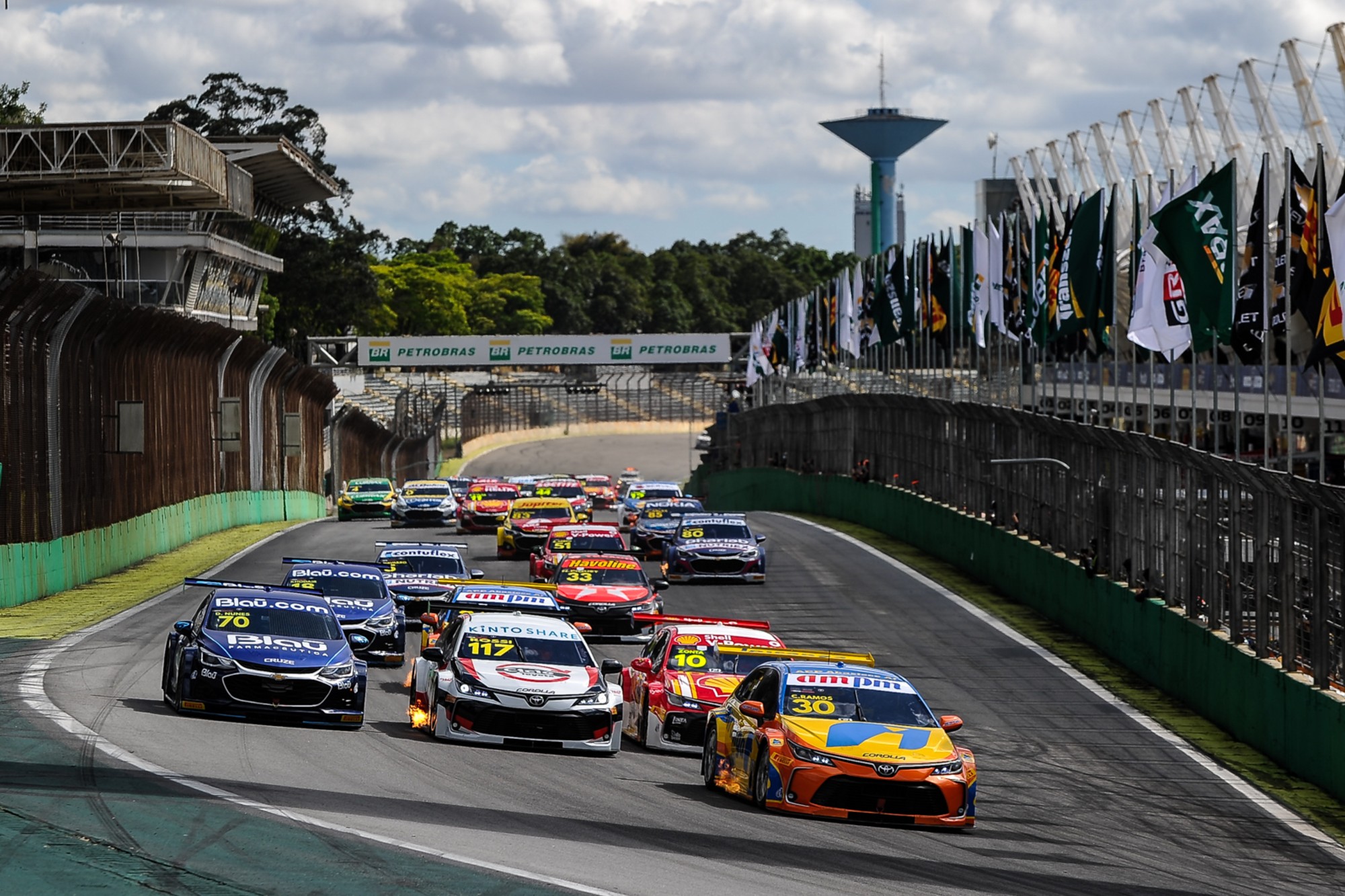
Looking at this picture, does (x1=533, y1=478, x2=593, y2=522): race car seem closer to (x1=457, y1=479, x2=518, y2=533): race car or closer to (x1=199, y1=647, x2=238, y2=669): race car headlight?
(x1=457, y1=479, x2=518, y2=533): race car

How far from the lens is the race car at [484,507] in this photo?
50.6 metres

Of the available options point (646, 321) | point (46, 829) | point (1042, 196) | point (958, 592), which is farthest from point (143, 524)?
point (646, 321)

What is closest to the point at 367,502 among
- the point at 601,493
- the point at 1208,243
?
the point at 601,493

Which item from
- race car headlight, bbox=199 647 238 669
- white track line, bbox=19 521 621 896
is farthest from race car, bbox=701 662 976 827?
race car headlight, bbox=199 647 238 669

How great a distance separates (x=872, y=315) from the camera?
57656 mm

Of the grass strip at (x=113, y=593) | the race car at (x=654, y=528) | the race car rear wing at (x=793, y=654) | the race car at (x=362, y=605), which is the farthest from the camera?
the race car at (x=654, y=528)

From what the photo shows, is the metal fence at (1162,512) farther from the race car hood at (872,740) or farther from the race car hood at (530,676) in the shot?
the race car hood at (530,676)

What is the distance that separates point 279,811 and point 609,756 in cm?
594

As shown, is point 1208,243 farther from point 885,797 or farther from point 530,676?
point 885,797

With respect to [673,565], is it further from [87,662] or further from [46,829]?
[46,829]

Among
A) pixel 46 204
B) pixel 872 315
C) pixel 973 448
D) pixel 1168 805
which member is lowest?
pixel 1168 805

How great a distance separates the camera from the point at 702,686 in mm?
19484

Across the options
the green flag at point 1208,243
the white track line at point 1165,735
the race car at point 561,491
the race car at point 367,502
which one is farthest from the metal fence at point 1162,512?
the race car at point 367,502

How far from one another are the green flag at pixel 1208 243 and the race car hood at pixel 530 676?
11.3m
